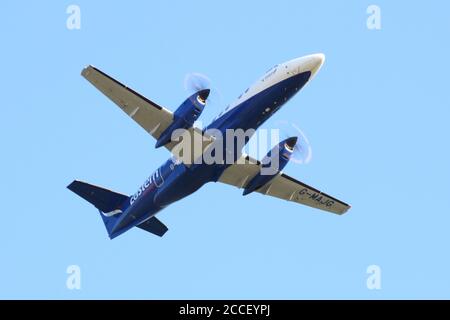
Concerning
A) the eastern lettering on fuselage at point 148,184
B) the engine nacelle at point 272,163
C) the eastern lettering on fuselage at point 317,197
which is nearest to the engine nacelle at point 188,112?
the eastern lettering on fuselage at point 148,184

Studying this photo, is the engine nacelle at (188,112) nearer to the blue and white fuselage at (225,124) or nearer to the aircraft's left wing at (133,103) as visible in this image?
the aircraft's left wing at (133,103)

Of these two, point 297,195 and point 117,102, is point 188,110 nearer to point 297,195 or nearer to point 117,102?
point 117,102

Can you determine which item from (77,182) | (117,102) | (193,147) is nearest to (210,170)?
(193,147)

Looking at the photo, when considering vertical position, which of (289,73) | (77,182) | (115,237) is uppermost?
(289,73)

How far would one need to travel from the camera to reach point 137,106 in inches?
1494

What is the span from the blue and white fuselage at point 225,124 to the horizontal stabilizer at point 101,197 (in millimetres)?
1406

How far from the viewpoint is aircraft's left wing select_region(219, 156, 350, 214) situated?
41531 millimetres

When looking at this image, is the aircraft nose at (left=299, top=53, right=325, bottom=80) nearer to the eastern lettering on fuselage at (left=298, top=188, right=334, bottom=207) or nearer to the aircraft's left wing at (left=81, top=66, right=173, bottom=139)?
the aircraft's left wing at (left=81, top=66, right=173, bottom=139)

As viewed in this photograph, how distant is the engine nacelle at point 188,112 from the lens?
36.6 metres

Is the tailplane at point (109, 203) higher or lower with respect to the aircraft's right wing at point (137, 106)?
lower

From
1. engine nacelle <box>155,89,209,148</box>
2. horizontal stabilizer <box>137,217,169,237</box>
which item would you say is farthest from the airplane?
horizontal stabilizer <box>137,217,169,237</box>

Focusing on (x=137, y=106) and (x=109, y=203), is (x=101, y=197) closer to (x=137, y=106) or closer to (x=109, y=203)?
(x=109, y=203)

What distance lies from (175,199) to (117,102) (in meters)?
5.75

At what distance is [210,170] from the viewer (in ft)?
126
